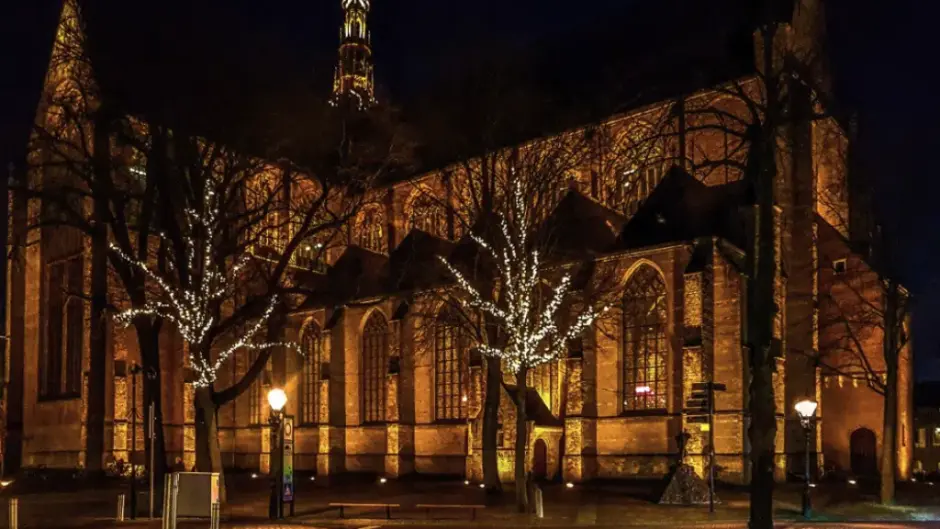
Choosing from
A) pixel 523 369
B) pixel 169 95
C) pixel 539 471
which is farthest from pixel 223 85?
pixel 539 471

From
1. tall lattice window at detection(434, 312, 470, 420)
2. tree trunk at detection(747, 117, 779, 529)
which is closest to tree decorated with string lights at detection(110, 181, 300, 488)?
tree trunk at detection(747, 117, 779, 529)

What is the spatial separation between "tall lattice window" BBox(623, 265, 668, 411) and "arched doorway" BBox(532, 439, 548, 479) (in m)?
4.03

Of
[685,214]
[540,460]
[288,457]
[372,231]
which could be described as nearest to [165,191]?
[288,457]

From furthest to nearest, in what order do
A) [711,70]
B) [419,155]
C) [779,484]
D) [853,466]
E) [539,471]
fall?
1. [419,155]
2. [853,466]
3. [539,471]
4. [779,484]
5. [711,70]

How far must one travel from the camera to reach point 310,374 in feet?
167

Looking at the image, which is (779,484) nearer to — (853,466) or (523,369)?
(853,466)

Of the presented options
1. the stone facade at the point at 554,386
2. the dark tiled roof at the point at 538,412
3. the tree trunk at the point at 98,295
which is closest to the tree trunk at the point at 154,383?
the tree trunk at the point at 98,295

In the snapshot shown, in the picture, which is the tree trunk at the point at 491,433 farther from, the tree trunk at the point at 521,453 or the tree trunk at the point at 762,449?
the tree trunk at the point at 762,449

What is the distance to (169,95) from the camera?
79.3 ft

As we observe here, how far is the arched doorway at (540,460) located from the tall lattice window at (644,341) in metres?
4.03

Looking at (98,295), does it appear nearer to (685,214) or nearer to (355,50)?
(685,214)

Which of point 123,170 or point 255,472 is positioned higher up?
point 123,170

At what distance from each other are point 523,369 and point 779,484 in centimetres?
1385

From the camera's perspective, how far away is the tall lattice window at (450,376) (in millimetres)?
43594
